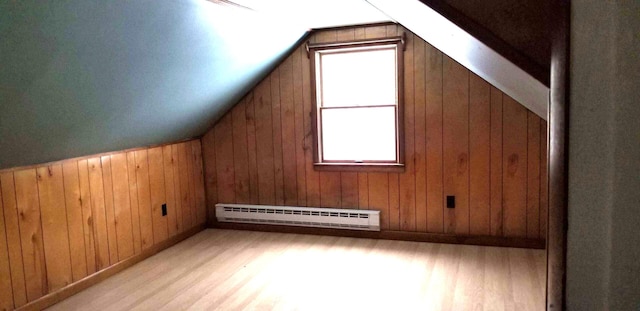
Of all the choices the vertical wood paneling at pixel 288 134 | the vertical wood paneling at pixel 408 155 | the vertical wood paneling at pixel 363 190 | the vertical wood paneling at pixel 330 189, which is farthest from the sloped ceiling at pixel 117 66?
the vertical wood paneling at pixel 363 190

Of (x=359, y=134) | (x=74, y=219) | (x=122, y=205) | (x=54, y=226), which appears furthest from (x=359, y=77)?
(x=54, y=226)

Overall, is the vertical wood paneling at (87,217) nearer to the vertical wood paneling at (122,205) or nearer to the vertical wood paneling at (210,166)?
the vertical wood paneling at (122,205)

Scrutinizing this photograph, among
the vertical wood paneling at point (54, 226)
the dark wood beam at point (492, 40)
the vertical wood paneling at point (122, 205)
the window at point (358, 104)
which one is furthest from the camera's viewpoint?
the window at point (358, 104)

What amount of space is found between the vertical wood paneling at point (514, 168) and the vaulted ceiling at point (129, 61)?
136 cm

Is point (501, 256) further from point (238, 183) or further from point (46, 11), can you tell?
point (46, 11)

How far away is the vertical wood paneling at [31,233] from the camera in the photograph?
2.88 metres

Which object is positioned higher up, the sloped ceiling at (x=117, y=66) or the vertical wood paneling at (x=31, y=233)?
the sloped ceiling at (x=117, y=66)

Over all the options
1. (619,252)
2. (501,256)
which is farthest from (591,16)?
(501,256)

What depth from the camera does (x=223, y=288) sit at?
3244 millimetres

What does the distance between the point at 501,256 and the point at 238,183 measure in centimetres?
260

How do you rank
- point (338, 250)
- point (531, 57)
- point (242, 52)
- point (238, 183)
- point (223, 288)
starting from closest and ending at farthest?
point (531, 57)
point (223, 288)
point (242, 52)
point (338, 250)
point (238, 183)

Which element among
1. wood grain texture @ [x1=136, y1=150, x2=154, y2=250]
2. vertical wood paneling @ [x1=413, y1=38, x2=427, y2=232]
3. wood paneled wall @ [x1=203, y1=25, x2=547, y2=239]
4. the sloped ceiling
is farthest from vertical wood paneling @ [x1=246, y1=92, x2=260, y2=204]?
vertical wood paneling @ [x1=413, y1=38, x2=427, y2=232]

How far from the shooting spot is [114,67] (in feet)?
8.58

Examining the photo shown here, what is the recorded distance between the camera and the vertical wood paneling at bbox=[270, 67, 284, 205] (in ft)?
14.6
